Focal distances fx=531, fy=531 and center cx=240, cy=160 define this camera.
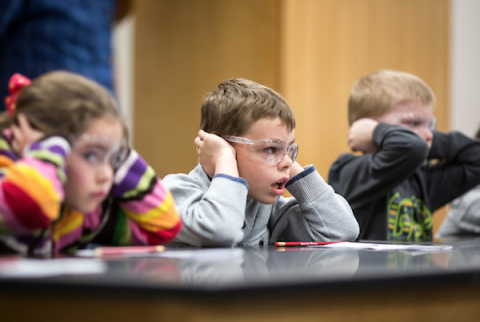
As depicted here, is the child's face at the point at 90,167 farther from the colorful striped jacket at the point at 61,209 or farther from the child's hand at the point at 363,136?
the child's hand at the point at 363,136

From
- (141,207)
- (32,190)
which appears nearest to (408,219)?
(141,207)

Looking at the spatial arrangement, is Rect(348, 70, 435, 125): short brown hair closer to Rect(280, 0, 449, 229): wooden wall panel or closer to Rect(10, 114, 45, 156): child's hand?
Rect(280, 0, 449, 229): wooden wall panel

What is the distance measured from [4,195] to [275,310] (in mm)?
384

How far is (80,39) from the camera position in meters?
1.28

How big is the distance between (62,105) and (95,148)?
0.25 feet

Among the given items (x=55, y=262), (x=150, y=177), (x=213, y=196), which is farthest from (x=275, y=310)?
(x=213, y=196)

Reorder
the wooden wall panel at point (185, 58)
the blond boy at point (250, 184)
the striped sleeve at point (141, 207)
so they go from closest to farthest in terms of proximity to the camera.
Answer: the striped sleeve at point (141, 207) → the blond boy at point (250, 184) → the wooden wall panel at point (185, 58)

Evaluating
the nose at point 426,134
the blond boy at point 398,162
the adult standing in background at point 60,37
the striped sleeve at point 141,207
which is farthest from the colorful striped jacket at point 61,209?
the nose at point 426,134

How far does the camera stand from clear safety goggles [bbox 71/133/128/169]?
2.46ft

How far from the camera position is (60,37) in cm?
127

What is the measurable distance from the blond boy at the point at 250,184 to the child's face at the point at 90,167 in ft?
0.86

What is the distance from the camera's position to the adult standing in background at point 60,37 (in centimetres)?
126

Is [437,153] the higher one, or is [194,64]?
[194,64]

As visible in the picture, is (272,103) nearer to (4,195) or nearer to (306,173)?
(306,173)
